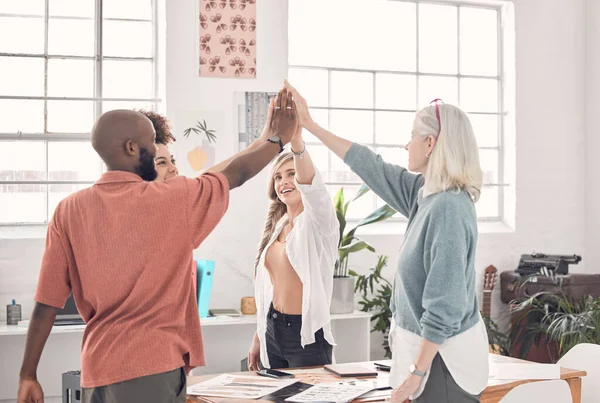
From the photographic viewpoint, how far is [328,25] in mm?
6207

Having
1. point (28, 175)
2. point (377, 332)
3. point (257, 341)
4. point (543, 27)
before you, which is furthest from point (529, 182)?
point (28, 175)

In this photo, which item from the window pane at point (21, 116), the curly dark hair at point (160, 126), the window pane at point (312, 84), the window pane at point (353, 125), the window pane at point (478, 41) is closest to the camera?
the curly dark hair at point (160, 126)

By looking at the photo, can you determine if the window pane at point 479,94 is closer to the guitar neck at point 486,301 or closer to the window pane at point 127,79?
the guitar neck at point 486,301

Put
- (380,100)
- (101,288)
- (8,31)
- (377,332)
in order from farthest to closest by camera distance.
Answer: (380,100) → (377,332) → (8,31) → (101,288)

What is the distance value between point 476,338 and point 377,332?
3435 mm

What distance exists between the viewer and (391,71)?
6.37 metres

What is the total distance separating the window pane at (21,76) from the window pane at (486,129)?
349 centimetres

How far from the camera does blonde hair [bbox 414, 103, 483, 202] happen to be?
2500 mm

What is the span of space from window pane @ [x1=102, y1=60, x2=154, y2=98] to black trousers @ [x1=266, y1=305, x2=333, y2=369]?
8.58 feet

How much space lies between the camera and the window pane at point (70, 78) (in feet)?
18.3

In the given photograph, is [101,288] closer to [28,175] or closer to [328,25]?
[28,175]

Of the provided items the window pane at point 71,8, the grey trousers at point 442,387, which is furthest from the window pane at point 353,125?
the grey trousers at point 442,387

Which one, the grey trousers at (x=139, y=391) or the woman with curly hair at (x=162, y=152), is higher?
the woman with curly hair at (x=162, y=152)

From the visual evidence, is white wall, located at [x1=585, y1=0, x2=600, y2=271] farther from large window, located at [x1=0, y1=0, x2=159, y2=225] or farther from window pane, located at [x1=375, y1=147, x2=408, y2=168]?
large window, located at [x1=0, y1=0, x2=159, y2=225]
